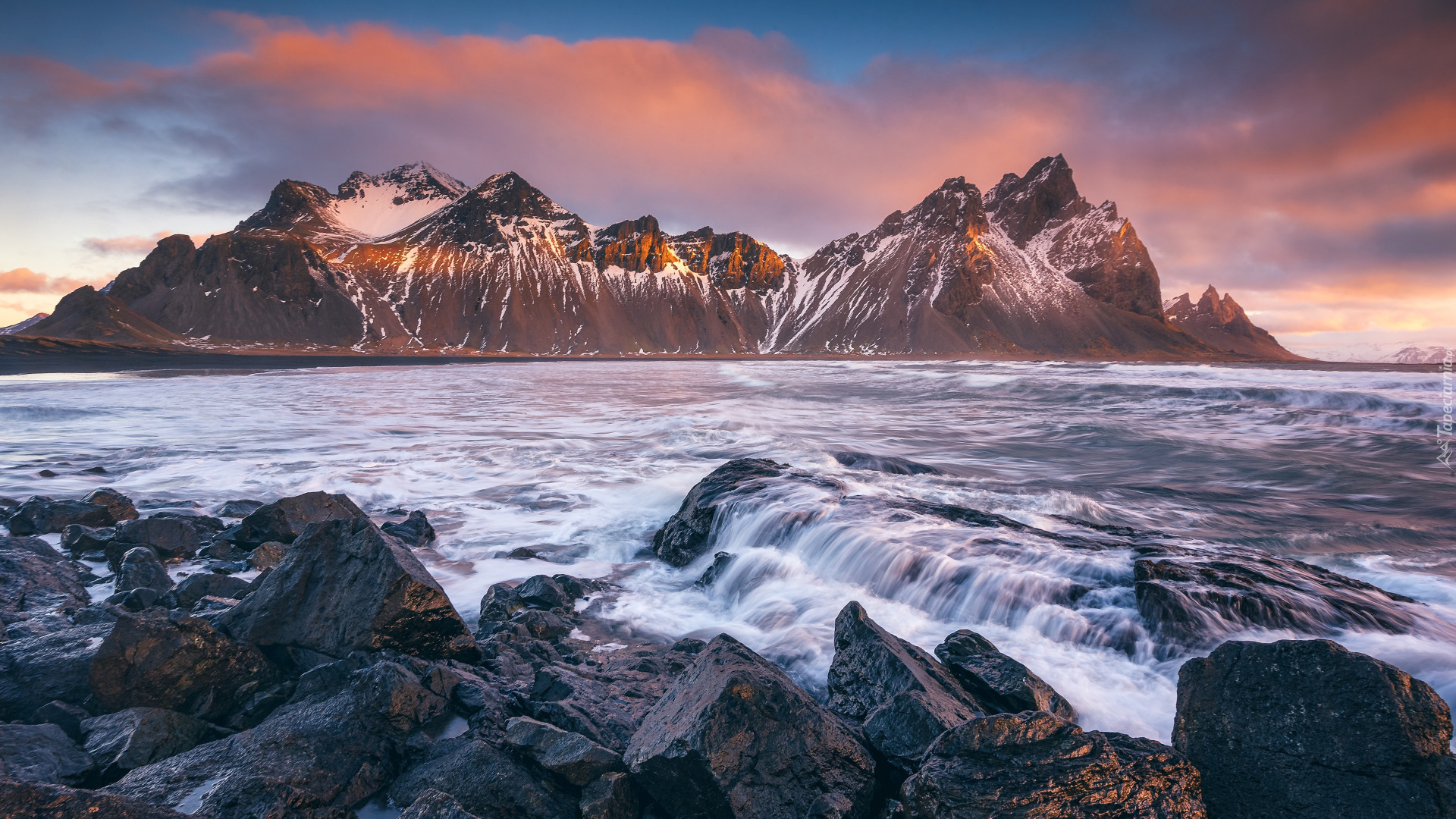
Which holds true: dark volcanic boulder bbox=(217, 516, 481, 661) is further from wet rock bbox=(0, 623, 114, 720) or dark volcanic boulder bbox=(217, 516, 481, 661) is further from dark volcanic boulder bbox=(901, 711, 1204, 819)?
dark volcanic boulder bbox=(901, 711, 1204, 819)

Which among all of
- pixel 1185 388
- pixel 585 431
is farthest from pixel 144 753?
pixel 1185 388

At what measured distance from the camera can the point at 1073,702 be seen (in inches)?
173

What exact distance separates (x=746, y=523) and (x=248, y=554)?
19.2ft

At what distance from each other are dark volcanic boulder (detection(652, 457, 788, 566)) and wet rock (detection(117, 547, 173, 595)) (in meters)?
5.06

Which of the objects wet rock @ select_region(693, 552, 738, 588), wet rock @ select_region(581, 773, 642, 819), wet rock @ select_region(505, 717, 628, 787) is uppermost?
wet rock @ select_region(505, 717, 628, 787)

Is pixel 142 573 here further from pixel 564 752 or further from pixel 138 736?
pixel 564 752

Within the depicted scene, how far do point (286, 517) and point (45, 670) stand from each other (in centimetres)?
→ 419

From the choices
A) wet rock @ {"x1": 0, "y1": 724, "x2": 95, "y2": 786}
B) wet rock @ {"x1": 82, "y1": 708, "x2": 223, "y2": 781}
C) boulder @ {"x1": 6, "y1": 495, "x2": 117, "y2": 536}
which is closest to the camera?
wet rock @ {"x1": 0, "y1": 724, "x2": 95, "y2": 786}

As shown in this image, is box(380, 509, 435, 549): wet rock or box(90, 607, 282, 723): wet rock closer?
box(90, 607, 282, 723): wet rock

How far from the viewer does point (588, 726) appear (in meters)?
3.48

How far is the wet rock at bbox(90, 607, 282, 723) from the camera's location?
353 cm

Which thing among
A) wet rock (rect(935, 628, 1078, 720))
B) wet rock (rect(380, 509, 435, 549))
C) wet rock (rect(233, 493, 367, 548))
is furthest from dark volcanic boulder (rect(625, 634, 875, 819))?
wet rock (rect(380, 509, 435, 549))

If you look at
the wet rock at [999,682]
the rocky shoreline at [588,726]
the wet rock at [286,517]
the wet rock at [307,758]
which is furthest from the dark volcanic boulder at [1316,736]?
the wet rock at [286,517]

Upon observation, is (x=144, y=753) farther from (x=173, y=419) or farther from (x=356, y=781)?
(x=173, y=419)
